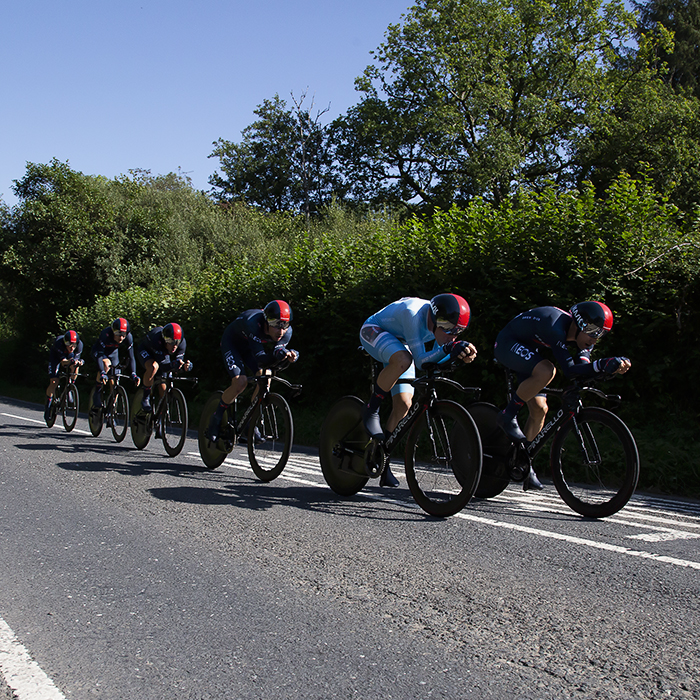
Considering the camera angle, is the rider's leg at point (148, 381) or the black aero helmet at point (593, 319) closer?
the black aero helmet at point (593, 319)

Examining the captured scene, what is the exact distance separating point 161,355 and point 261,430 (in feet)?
10.8

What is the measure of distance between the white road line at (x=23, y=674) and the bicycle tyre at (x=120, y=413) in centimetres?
840

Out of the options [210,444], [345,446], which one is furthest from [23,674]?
[210,444]

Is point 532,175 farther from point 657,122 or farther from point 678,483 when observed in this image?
point 678,483

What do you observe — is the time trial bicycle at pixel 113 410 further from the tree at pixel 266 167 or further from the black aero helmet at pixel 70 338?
the tree at pixel 266 167

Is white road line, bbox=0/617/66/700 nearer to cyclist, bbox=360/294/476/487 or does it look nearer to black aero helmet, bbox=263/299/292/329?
cyclist, bbox=360/294/476/487

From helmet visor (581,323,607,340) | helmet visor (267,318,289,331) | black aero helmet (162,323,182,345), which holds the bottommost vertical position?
black aero helmet (162,323,182,345)

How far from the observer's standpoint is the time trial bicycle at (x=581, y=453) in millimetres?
5359

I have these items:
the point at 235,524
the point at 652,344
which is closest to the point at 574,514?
the point at 235,524

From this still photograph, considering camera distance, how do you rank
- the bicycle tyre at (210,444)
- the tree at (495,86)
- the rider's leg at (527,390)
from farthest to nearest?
the tree at (495,86)
the bicycle tyre at (210,444)
the rider's leg at (527,390)

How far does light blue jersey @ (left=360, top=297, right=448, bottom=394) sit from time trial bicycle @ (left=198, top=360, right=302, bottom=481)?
55.8 inches

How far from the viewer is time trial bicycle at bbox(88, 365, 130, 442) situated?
11.5 metres

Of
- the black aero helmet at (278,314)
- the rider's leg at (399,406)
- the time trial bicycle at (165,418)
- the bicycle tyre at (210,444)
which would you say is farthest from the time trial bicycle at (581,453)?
the time trial bicycle at (165,418)

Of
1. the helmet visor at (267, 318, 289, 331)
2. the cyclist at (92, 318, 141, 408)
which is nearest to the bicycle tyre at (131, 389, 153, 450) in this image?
the cyclist at (92, 318, 141, 408)
